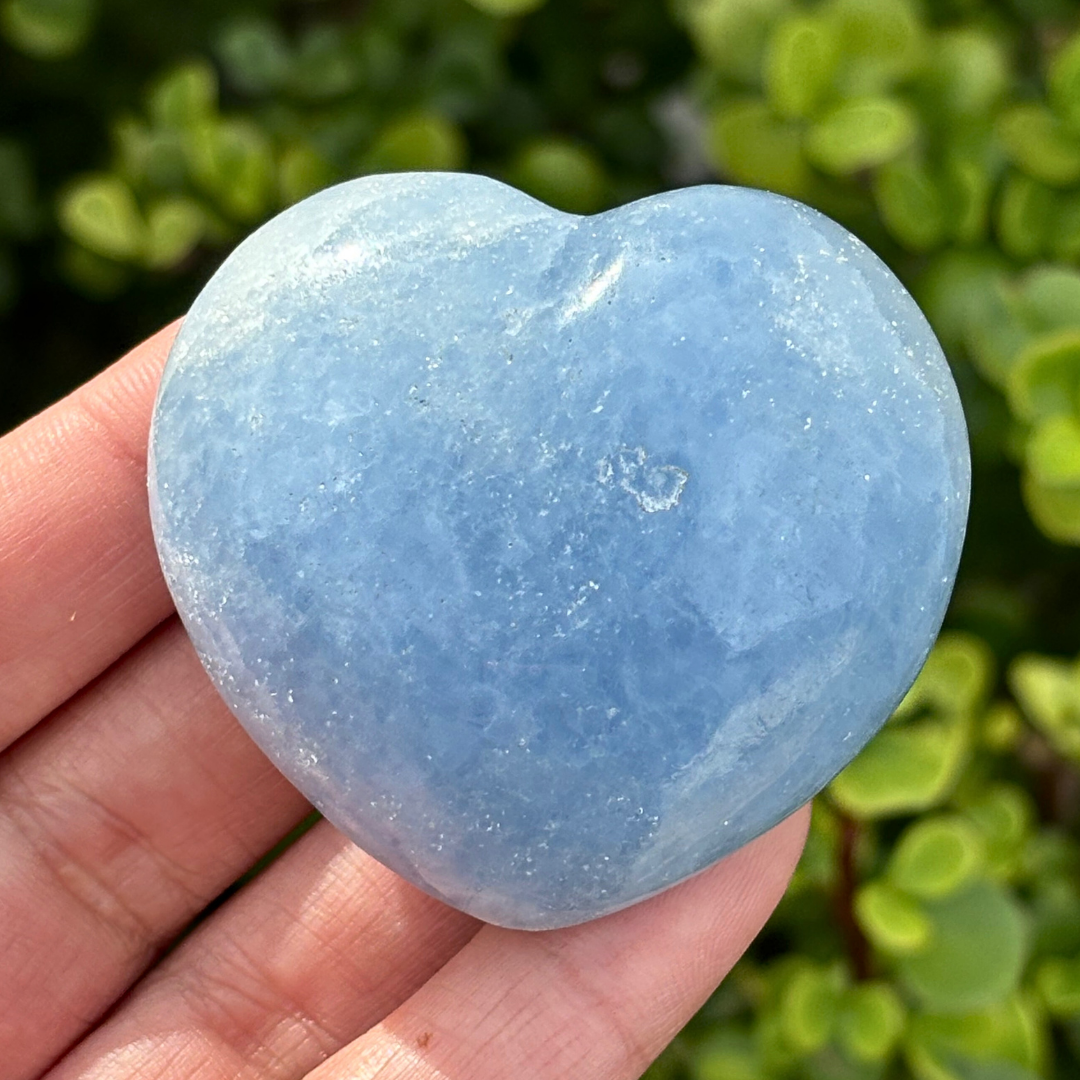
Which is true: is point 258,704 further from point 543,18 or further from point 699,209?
point 543,18

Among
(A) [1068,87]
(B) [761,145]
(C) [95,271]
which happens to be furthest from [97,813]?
(A) [1068,87]

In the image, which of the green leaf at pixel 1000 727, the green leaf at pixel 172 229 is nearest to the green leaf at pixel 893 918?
the green leaf at pixel 1000 727

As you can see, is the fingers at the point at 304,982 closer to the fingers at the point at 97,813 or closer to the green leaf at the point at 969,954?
the fingers at the point at 97,813

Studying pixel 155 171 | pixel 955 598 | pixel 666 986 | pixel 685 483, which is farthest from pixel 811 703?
pixel 155 171

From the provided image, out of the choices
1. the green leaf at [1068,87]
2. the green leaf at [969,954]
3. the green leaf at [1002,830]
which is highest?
the green leaf at [1068,87]

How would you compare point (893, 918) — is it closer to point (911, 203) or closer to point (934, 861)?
point (934, 861)

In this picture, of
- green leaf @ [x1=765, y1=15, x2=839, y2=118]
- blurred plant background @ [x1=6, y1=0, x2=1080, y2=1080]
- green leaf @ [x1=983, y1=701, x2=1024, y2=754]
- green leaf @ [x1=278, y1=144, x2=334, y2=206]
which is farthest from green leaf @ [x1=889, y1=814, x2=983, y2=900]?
green leaf @ [x1=278, y1=144, x2=334, y2=206]

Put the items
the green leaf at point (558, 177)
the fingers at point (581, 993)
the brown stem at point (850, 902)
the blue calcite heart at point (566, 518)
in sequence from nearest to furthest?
the blue calcite heart at point (566, 518) → the fingers at point (581, 993) → the brown stem at point (850, 902) → the green leaf at point (558, 177)
